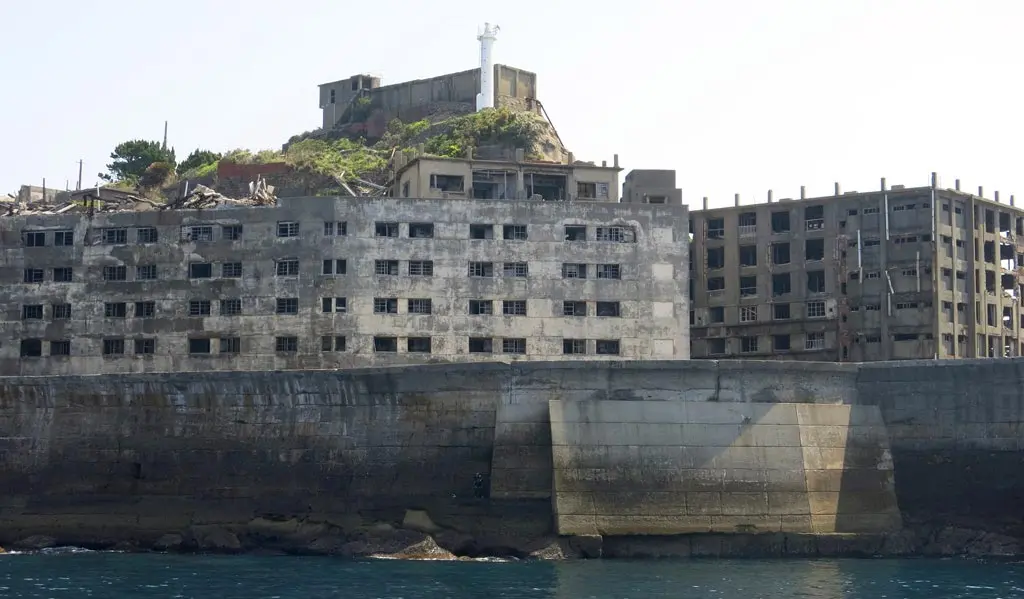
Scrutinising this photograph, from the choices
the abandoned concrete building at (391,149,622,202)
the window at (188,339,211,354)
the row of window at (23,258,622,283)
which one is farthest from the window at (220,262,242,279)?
the abandoned concrete building at (391,149,622,202)

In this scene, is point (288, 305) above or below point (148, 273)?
below

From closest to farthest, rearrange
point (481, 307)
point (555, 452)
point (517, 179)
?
point (555, 452) → point (481, 307) → point (517, 179)

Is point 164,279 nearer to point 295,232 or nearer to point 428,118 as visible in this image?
point 295,232

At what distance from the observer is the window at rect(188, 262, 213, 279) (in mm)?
59969

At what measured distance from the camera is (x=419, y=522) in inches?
1784

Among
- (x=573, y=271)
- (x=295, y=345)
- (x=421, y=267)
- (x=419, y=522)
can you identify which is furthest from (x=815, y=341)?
(x=419, y=522)

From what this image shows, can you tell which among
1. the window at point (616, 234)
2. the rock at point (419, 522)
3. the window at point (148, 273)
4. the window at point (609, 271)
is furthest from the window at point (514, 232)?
the rock at point (419, 522)

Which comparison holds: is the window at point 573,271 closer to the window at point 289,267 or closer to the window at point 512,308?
the window at point 512,308

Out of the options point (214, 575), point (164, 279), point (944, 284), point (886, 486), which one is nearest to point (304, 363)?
point (164, 279)

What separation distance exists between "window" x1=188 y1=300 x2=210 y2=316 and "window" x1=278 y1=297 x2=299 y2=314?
10.4 feet

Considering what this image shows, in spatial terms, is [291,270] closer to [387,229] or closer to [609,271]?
[387,229]

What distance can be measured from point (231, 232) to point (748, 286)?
30127 mm

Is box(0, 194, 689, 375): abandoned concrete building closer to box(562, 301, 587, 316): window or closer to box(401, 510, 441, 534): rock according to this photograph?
box(562, 301, 587, 316): window

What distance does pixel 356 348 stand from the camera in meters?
59.2
